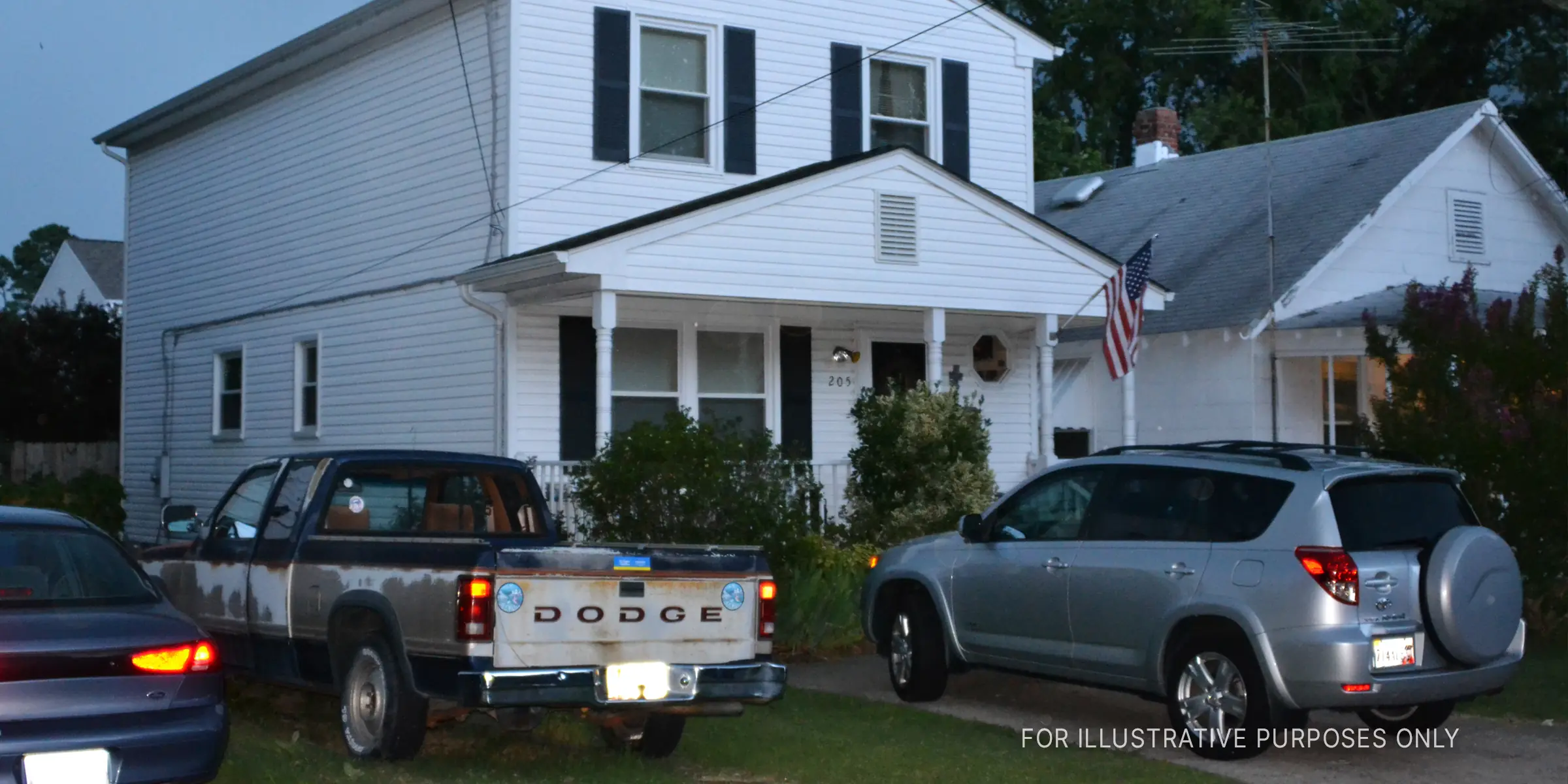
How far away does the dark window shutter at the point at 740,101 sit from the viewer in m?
17.8

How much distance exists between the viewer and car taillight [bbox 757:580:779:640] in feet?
28.5

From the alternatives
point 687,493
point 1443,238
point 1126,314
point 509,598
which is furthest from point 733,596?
point 1443,238

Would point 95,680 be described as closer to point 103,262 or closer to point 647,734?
point 647,734

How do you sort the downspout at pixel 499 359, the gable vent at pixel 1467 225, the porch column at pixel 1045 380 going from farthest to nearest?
the gable vent at pixel 1467 225, the porch column at pixel 1045 380, the downspout at pixel 499 359

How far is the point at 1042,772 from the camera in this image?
8656 mm

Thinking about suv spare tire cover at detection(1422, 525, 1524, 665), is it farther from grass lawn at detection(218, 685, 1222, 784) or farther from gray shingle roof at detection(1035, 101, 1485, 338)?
gray shingle roof at detection(1035, 101, 1485, 338)

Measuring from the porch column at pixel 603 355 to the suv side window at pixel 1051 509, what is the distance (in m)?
5.15

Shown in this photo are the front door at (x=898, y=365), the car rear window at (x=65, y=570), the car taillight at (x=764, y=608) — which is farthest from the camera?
the front door at (x=898, y=365)

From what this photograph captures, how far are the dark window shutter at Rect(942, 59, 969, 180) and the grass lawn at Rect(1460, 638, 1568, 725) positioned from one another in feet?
28.4

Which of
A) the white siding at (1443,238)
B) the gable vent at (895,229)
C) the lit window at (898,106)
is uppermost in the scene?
the lit window at (898,106)

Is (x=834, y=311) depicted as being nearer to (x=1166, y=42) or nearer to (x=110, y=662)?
(x=110, y=662)

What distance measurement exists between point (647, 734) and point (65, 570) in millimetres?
3033

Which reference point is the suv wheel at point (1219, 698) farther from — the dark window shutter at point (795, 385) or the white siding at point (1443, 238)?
the white siding at point (1443, 238)

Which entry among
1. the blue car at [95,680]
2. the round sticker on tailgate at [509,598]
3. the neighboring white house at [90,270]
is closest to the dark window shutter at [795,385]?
the round sticker on tailgate at [509,598]
